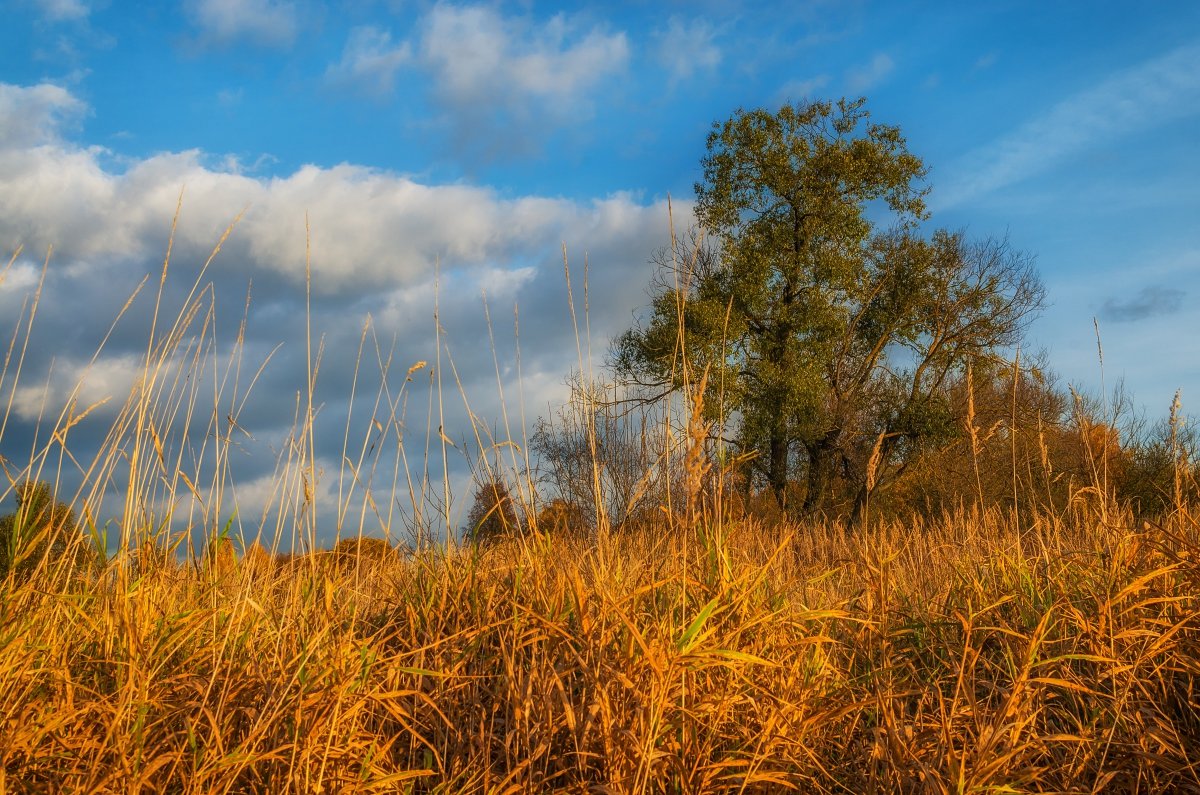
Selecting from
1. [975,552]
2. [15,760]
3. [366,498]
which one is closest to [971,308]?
[975,552]

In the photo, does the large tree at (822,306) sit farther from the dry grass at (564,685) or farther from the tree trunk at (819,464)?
the dry grass at (564,685)

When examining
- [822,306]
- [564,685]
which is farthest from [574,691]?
[822,306]

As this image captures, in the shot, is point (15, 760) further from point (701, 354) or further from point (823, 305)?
point (823, 305)

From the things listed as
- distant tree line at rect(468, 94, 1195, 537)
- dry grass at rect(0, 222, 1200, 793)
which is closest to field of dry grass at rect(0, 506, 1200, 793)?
dry grass at rect(0, 222, 1200, 793)

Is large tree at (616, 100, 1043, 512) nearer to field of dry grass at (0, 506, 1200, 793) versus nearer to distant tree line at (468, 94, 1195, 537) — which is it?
distant tree line at (468, 94, 1195, 537)

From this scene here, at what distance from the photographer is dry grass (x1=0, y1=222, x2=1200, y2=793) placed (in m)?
2.26

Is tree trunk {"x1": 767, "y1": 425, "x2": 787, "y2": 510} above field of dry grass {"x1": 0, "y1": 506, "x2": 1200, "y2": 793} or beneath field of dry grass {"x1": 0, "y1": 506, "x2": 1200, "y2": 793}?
above

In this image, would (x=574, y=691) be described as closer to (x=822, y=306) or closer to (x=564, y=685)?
(x=564, y=685)

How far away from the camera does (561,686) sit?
2293mm

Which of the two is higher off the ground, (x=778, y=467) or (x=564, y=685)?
(x=778, y=467)

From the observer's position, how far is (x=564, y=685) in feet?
8.32

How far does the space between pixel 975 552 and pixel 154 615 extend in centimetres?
514

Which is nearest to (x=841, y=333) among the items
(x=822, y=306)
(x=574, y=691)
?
(x=822, y=306)

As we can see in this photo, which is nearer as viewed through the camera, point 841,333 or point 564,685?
point 564,685
